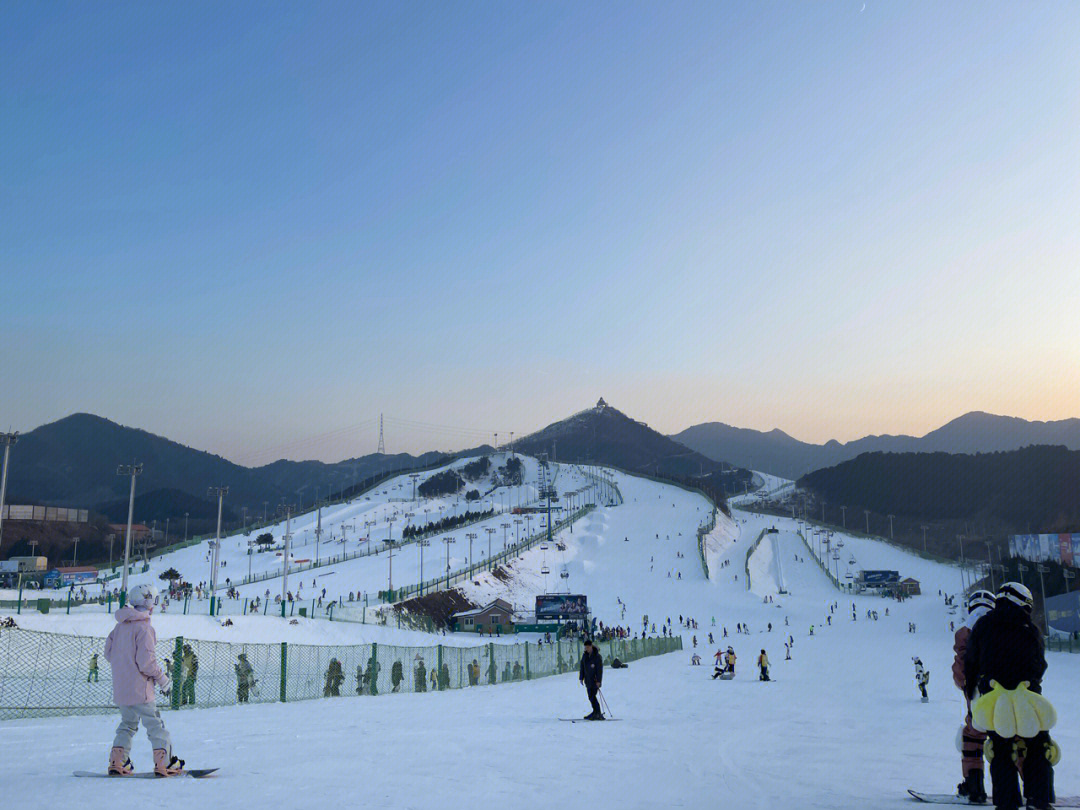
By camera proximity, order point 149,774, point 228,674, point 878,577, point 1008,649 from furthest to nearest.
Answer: point 878,577, point 228,674, point 149,774, point 1008,649

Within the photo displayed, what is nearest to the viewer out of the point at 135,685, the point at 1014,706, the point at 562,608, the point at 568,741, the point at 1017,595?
the point at 1014,706

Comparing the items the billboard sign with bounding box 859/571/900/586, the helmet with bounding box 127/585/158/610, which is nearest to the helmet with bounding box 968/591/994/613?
the helmet with bounding box 127/585/158/610

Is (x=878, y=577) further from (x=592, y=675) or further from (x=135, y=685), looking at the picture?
(x=135, y=685)

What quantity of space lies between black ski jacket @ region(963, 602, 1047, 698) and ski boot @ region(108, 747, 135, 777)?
20.7 feet

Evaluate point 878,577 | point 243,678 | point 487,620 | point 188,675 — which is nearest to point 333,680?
point 243,678

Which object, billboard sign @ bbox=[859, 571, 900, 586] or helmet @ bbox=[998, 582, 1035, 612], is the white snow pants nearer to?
helmet @ bbox=[998, 582, 1035, 612]

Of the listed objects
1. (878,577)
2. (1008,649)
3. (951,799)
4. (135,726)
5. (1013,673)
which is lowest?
(951,799)

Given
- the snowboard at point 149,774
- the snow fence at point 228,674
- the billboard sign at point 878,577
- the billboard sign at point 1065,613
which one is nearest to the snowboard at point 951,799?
the snowboard at point 149,774

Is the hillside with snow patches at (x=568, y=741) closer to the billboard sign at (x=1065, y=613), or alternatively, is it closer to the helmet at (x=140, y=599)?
the helmet at (x=140, y=599)

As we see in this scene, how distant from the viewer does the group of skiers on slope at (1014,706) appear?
5.42 metres

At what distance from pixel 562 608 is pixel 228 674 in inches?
1703

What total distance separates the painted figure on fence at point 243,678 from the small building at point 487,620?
40.6 metres

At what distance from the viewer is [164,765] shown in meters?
7.25

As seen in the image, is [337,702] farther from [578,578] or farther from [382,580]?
[578,578]
